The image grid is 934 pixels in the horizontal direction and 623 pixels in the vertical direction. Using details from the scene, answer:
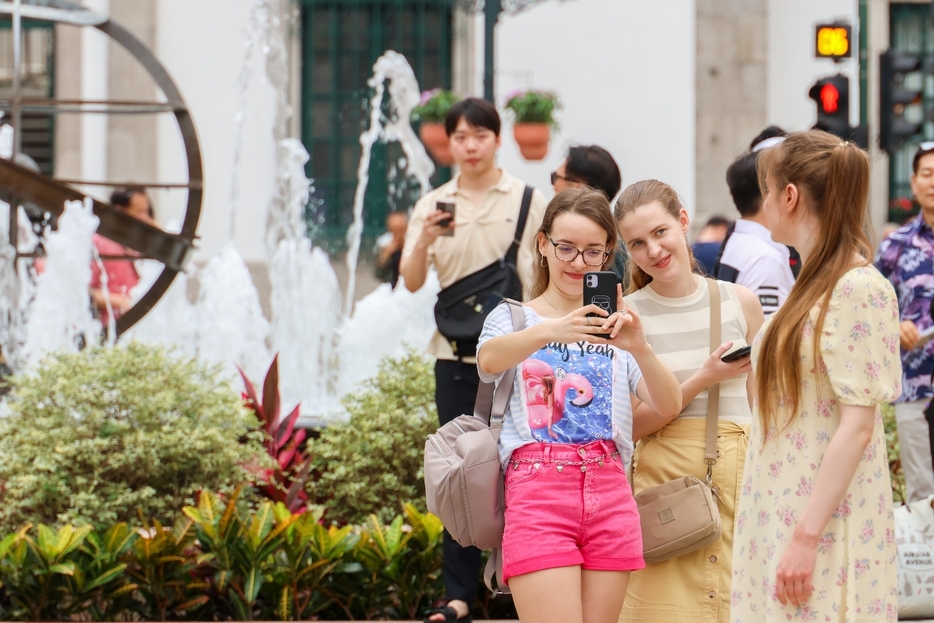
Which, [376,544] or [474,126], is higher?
[474,126]

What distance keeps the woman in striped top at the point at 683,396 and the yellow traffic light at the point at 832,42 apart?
7.29 m

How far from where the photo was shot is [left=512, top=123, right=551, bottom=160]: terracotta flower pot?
12.4 m

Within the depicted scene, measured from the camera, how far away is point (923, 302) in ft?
18.2

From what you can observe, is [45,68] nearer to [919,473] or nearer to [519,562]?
[919,473]

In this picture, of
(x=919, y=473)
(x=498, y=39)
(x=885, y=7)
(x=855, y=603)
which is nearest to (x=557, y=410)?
(x=855, y=603)

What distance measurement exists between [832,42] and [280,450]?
617 centimetres

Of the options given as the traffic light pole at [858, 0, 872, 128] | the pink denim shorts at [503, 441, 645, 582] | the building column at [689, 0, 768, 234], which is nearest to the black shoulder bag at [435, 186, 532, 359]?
the pink denim shorts at [503, 441, 645, 582]

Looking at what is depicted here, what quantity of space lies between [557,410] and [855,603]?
84cm

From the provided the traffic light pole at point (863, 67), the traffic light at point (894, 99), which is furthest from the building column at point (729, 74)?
the traffic light at point (894, 99)

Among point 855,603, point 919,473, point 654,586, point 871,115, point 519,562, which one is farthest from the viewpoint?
point 871,115

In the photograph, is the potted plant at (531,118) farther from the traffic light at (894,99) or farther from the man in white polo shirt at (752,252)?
the man in white polo shirt at (752,252)

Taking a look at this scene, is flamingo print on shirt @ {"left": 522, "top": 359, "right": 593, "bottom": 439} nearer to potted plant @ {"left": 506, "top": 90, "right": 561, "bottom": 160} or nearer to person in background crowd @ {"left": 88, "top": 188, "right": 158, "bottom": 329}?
person in background crowd @ {"left": 88, "top": 188, "right": 158, "bottom": 329}

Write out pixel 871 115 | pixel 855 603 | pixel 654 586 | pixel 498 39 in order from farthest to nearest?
pixel 871 115 → pixel 498 39 → pixel 654 586 → pixel 855 603

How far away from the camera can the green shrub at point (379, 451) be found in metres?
5.32
